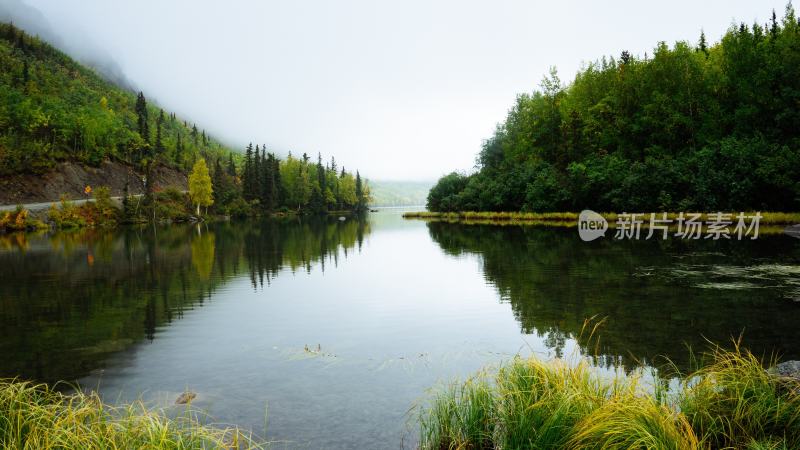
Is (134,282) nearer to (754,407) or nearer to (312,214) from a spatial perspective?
(754,407)

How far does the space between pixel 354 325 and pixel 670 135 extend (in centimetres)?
5571

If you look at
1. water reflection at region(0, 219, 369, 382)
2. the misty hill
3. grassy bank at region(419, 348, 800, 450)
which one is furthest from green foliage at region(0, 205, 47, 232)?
grassy bank at region(419, 348, 800, 450)

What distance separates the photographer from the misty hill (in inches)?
3484

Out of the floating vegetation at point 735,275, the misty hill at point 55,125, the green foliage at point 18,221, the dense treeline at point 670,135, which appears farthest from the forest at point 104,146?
the floating vegetation at point 735,275

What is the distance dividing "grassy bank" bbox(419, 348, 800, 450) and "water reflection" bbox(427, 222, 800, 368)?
3217 mm

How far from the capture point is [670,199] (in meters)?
47.9

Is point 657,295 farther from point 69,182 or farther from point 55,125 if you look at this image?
point 55,125

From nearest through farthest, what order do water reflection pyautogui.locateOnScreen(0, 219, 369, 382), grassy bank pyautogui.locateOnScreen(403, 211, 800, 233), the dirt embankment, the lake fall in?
1. the lake
2. water reflection pyautogui.locateOnScreen(0, 219, 369, 382)
3. grassy bank pyautogui.locateOnScreen(403, 211, 800, 233)
4. the dirt embankment

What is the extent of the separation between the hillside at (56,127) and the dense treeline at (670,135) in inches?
3056

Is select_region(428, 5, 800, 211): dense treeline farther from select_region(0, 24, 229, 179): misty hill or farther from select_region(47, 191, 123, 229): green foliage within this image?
select_region(0, 24, 229, 179): misty hill

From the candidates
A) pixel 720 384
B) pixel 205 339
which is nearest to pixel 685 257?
pixel 720 384

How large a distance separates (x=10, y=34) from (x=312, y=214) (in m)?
112

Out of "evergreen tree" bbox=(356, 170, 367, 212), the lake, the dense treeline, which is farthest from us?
"evergreen tree" bbox=(356, 170, 367, 212)

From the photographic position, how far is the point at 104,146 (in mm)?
107438
